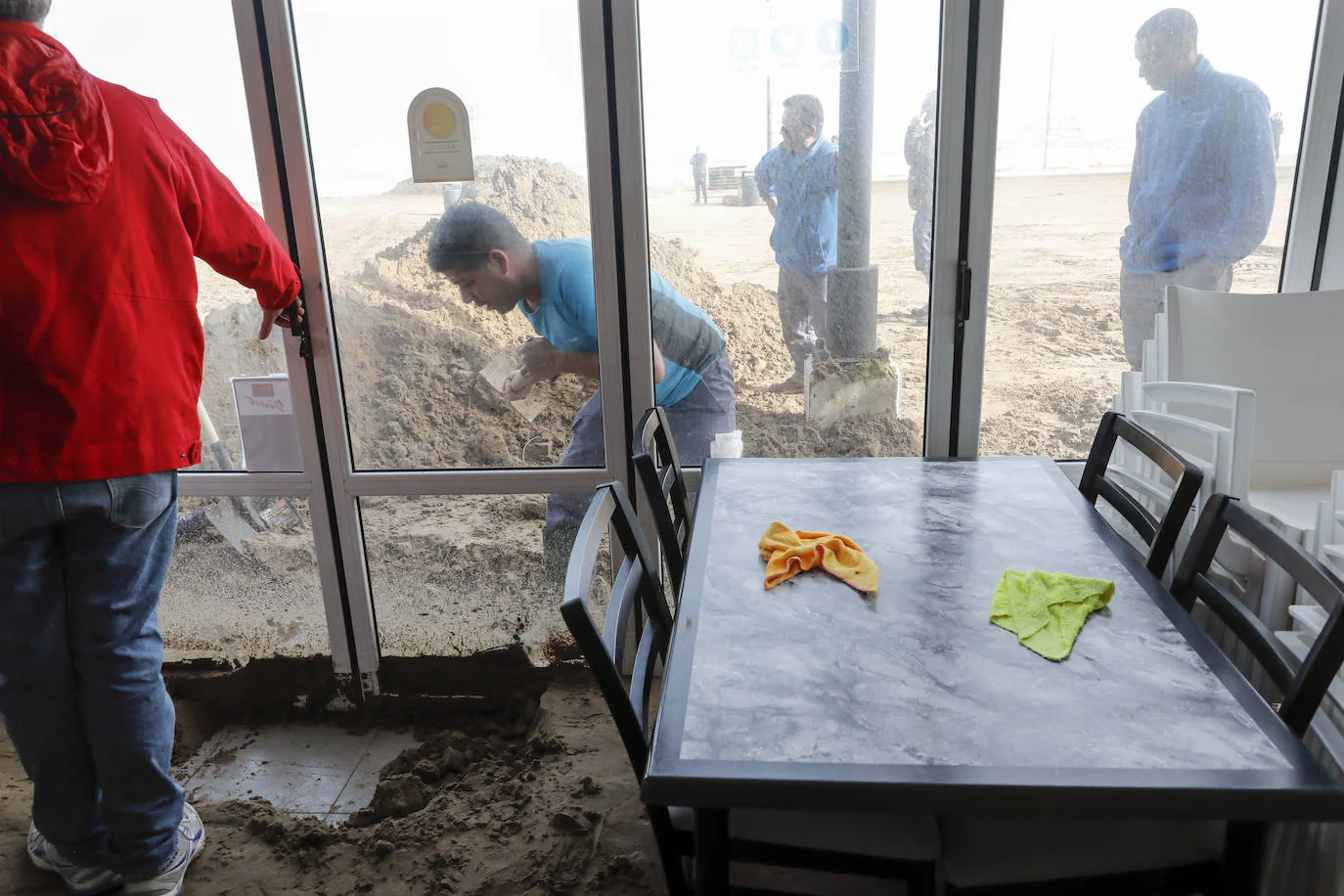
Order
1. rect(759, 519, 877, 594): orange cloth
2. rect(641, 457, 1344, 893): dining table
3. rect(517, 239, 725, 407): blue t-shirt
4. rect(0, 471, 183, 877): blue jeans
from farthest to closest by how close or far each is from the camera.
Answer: rect(517, 239, 725, 407): blue t-shirt → rect(0, 471, 183, 877): blue jeans → rect(759, 519, 877, 594): orange cloth → rect(641, 457, 1344, 893): dining table

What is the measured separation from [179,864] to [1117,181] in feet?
8.44

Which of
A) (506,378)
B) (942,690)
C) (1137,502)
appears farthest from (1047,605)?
(506,378)

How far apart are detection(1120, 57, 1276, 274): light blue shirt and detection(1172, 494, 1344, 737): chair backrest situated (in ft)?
3.42

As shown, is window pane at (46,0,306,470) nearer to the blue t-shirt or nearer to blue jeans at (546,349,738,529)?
the blue t-shirt

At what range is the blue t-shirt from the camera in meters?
2.19

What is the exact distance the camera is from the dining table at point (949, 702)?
90cm

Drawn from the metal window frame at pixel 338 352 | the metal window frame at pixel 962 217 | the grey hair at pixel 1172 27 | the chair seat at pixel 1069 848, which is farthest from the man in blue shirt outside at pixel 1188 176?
the chair seat at pixel 1069 848

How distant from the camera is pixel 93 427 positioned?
155cm

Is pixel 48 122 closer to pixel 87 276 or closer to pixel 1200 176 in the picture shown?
pixel 87 276

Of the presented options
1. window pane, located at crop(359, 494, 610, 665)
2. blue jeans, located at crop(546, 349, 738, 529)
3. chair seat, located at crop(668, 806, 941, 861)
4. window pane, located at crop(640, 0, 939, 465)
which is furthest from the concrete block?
chair seat, located at crop(668, 806, 941, 861)

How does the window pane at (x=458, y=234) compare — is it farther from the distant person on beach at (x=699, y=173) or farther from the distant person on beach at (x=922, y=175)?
the distant person on beach at (x=922, y=175)

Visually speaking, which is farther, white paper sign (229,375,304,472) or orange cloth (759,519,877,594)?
white paper sign (229,375,304,472)

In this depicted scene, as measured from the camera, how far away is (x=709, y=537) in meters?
1.55

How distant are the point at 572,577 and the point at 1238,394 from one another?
4.28 feet
